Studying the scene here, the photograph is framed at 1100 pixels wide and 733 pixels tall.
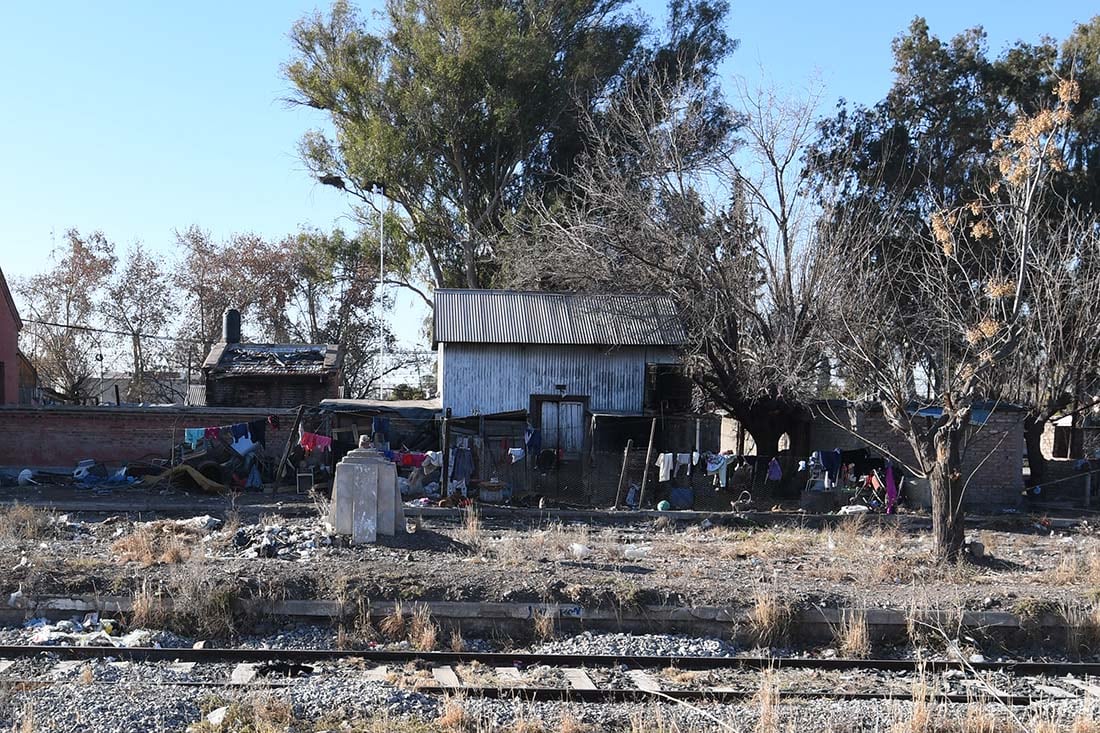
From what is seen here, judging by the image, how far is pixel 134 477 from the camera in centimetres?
2520

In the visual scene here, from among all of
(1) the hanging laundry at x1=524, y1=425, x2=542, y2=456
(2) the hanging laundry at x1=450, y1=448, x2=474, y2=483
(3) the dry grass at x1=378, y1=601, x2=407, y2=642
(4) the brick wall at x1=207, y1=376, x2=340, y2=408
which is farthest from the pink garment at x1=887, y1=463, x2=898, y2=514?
(4) the brick wall at x1=207, y1=376, x2=340, y2=408

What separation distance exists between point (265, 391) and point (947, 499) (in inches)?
971

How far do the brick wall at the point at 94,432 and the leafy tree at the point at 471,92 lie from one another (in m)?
13.7

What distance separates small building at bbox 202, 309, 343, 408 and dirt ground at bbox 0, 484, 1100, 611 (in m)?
15.2

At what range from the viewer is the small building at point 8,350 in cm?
3550

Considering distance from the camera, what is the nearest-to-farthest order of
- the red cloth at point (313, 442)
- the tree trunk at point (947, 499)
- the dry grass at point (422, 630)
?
1. the dry grass at point (422, 630)
2. the tree trunk at point (947, 499)
3. the red cloth at point (313, 442)

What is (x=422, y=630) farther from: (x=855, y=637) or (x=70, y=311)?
(x=70, y=311)

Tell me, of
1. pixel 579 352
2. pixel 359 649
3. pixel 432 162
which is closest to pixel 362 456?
pixel 359 649

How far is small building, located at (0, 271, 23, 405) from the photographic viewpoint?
35.5 m

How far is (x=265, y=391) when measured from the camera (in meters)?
33.9

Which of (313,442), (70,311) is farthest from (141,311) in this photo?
(313,442)

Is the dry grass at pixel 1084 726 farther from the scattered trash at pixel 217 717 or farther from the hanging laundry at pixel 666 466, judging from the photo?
the hanging laundry at pixel 666 466

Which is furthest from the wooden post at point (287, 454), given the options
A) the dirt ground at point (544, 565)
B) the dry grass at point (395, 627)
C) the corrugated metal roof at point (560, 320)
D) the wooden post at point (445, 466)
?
the dry grass at point (395, 627)

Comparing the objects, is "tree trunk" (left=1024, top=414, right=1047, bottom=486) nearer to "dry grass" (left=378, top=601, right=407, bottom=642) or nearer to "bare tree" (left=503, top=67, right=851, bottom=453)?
"bare tree" (left=503, top=67, right=851, bottom=453)
